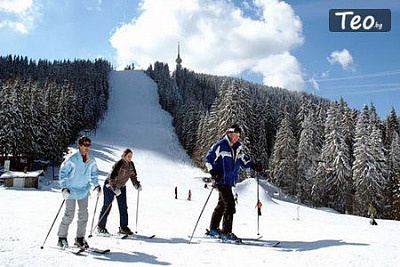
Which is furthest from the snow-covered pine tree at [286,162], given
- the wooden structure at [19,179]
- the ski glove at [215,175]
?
the ski glove at [215,175]

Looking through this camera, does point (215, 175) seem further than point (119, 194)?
No

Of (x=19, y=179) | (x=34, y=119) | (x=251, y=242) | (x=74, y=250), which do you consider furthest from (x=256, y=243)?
(x=34, y=119)

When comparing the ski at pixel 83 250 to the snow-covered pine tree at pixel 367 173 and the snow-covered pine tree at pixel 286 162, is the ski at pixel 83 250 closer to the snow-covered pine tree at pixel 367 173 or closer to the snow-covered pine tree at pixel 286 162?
the snow-covered pine tree at pixel 367 173

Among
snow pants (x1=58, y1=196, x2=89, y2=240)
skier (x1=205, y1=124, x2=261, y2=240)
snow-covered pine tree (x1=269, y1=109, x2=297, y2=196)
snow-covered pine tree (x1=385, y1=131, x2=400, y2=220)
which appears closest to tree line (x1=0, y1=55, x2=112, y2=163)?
snow-covered pine tree (x1=269, y1=109, x2=297, y2=196)

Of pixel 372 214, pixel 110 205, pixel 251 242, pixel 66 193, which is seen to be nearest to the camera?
pixel 66 193

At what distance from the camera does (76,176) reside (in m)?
6.82

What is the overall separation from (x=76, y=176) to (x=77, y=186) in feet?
0.61

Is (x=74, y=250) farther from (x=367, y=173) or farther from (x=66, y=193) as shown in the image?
(x=367, y=173)

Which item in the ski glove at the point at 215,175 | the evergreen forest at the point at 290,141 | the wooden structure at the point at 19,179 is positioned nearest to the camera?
Answer: the ski glove at the point at 215,175

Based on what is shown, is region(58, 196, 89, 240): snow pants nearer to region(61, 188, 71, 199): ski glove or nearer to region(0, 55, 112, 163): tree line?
region(61, 188, 71, 199): ski glove

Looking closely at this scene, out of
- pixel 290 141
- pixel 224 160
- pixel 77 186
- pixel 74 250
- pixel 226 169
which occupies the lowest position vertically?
pixel 74 250

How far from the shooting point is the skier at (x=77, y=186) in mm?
6754

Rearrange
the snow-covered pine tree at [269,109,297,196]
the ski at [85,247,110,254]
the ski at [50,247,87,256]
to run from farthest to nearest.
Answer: the snow-covered pine tree at [269,109,297,196] < the ski at [85,247,110,254] < the ski at [50,247,87,256]

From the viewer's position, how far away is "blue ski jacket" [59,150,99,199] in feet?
22.2
